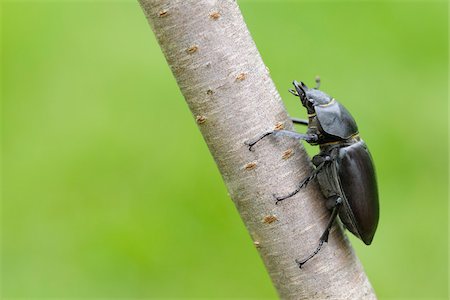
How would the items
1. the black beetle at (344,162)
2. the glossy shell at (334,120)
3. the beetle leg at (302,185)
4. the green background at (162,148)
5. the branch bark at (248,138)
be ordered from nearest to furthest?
the branch bark at (248,138)
the beetle leg at (302,185)
the black beetle at (344,162)
the glossy shell at (334,120)
the green background at (162,148)

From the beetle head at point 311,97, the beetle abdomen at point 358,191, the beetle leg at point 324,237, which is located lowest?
the beetle abdomen at point 358,191

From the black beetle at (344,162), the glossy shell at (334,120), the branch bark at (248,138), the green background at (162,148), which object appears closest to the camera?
the branch bark at (248,138)

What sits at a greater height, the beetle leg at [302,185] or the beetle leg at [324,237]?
the beetle leg at [302,185]

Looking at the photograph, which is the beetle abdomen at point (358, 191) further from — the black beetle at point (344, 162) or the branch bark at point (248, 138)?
the branch bark at point (248, 138)

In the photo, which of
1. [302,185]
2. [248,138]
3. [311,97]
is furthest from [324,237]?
[311,97]

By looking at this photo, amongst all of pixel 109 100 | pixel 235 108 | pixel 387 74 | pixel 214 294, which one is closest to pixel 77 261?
pixel 214 294

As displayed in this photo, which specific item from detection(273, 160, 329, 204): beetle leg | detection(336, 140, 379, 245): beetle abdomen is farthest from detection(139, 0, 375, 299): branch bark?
detection(336, 140, 379, 245): beetle abdomen

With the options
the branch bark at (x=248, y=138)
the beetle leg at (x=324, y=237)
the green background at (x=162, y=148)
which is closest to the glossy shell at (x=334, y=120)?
the beetle leg at (x=324, y=237)

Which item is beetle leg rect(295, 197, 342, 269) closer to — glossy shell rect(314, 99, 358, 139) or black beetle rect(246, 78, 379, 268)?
Result: black beetle rect(246, 78, 379, 268)
